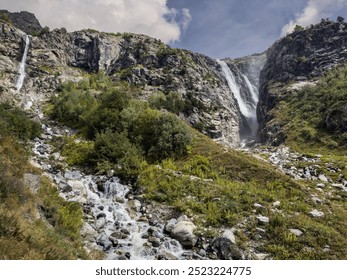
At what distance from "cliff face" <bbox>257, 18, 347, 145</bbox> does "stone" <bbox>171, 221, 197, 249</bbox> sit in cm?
6761

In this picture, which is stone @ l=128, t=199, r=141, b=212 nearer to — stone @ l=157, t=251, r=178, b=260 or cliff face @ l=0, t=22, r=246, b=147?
stone @ l=157, t=251, r=178, b=260

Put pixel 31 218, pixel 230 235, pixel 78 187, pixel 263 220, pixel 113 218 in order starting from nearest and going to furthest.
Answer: pixel 31 218 → pixel 230 235 → pixel 263 220 → pixel 113 218 → pixel 78 187

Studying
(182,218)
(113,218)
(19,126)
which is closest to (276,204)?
(182,218)

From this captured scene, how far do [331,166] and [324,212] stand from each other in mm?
10417

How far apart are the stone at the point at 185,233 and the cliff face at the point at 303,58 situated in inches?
2662

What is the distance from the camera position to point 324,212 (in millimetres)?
12062

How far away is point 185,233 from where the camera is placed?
10.5 meters

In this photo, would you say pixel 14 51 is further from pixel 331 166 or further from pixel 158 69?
pixel 331 166

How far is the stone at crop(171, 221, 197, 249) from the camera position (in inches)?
399

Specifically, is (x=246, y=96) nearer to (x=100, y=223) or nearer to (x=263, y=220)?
(x=263, y=220)

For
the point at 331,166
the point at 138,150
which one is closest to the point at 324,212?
the point at 331,166

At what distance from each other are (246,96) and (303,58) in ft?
75.3

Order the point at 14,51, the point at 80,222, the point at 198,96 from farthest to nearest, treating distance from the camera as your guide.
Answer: the point at 198,96 < the point at 14,51 < the point at 80,222

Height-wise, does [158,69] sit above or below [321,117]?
above
